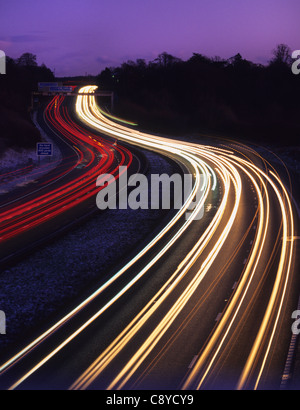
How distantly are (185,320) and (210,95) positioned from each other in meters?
98.3

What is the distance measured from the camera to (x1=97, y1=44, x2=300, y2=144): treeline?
3346 inches

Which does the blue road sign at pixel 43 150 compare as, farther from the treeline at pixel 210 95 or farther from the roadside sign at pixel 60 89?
the roadside sign at pixel 60 89

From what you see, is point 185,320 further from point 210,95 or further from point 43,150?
point 210,95

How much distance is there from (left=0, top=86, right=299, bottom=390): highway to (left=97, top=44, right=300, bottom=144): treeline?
5431cm

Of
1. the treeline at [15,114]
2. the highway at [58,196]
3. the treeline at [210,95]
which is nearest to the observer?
the highway at [58,196]

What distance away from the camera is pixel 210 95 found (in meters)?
106

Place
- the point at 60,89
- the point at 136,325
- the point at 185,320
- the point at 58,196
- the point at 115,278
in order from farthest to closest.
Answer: the point at 60,89 < the point at 58,196 < the point at 115,278 < the point at 185,320 < the point at 136,325

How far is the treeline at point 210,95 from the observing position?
279 ft

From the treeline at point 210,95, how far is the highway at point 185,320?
5431cm

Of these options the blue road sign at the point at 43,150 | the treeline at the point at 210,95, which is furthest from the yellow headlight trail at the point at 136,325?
the treeline at the point at 210,95

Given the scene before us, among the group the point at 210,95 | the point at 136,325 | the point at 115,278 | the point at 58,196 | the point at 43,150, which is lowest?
the point at 136,325

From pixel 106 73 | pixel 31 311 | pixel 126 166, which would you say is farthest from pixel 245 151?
pixel 106 73

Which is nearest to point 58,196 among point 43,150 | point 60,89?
point 43,150
